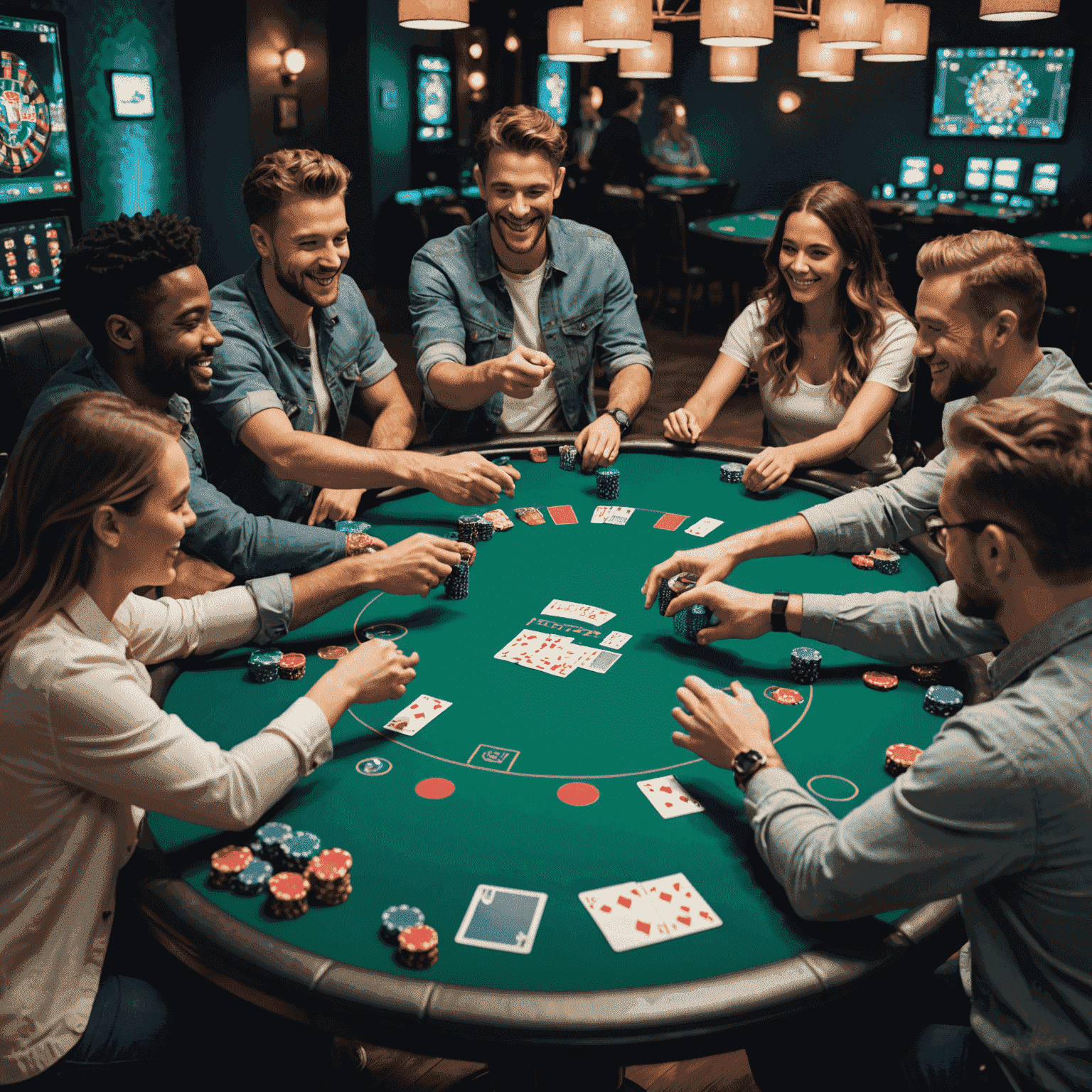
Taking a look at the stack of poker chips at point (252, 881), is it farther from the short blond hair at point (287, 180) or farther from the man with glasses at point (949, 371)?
the short blond hair at point (287, 180)

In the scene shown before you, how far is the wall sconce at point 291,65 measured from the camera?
9.43m

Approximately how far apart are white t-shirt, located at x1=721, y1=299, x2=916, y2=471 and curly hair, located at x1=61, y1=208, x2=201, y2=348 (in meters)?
2.01

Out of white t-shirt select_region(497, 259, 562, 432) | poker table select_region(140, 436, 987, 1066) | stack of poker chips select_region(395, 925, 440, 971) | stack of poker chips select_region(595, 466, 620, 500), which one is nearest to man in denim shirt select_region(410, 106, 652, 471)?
white t-shirt select_region(497, 259, 562, 432)

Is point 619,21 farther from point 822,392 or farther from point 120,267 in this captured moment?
point 120,267

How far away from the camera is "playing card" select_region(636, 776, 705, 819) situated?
5.29 ft

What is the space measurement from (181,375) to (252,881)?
140cm

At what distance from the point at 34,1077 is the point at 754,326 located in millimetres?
3067

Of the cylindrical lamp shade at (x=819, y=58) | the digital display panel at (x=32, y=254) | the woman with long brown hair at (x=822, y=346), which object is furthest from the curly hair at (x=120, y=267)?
the cylindrical lamp shade at (x=819, y=58)

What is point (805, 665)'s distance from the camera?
199 cm

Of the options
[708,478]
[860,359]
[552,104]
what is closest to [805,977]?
[708,478]

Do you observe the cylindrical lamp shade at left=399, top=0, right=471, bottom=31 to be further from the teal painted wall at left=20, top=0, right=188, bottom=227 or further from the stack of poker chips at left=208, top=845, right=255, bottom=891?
the stack of poker chips at left=208, top=845, right=255, bottom=891

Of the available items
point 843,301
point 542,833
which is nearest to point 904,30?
point 843,301

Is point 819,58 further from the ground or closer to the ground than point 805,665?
further from the ground

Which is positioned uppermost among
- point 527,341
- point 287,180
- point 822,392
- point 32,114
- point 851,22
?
point 851,22
